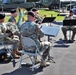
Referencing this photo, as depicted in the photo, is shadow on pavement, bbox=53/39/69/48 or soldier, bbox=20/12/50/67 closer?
soldier, bbox=20/12/50/67

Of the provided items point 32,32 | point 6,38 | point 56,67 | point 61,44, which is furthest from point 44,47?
point 61,44

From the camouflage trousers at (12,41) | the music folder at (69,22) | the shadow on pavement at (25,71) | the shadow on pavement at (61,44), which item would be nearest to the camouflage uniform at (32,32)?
the shadow on pavement at (25,71)

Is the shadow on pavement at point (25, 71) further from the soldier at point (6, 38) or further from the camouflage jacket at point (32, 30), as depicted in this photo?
the soldier at point (6, 38)

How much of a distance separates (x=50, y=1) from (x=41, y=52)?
41872mm

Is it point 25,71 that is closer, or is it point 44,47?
point 25,71

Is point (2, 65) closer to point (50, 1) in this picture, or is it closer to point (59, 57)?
point (59, 57)

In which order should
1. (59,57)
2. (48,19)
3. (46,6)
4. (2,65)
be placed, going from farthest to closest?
(46,6) → (48,19) → (59,57) → (2,65)

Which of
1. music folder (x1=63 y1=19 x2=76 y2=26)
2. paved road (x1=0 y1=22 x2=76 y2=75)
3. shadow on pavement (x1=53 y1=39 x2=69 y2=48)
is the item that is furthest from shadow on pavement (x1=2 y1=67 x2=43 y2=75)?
music folder (x1=63 y1=19 x2=76 y2=26)

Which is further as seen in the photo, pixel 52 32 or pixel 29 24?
pixel 52 32

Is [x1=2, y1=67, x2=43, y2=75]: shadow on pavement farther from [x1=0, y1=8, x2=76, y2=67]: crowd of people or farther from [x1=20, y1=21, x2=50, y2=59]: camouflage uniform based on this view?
[x1=20, y1=21, x2=50, y2=59]: camouflage uniform

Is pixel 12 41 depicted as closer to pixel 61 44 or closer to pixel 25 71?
pixel 25 71

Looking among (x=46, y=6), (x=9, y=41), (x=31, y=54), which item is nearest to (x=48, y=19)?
(x=9, y=41)

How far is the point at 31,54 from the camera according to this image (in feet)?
27.6

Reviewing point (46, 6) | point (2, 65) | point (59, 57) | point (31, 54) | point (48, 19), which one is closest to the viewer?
point (31, 54)
